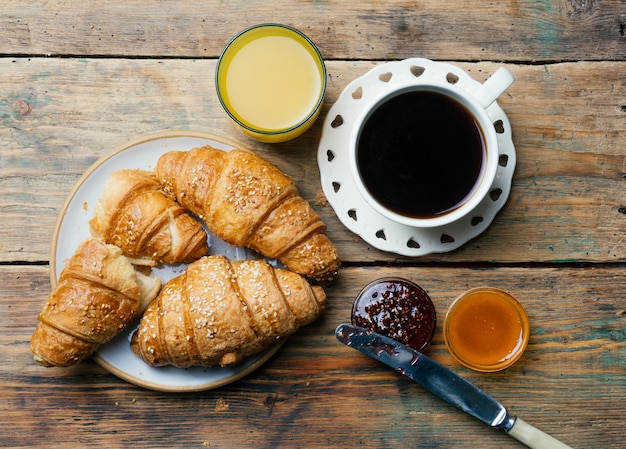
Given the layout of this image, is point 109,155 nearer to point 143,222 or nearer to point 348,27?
point 143,222

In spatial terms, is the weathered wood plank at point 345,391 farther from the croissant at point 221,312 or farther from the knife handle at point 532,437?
the croissant at point 221,312

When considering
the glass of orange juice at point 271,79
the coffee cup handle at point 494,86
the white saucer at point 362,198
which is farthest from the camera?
the white saucer at point 362,198

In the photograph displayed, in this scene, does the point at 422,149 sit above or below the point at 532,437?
above

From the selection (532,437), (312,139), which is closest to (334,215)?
(312,139)

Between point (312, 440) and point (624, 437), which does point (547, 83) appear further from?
point (312, 440)

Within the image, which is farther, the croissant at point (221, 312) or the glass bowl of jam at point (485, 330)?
the glass bowl of jam at point (485, 330)

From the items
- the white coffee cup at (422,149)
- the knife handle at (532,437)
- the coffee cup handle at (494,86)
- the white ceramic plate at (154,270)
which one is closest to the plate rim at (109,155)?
the white ceramic plate at (154,270)

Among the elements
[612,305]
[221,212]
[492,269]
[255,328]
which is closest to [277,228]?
[221,212]

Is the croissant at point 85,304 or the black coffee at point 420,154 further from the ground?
the black coffee at point 420,154
